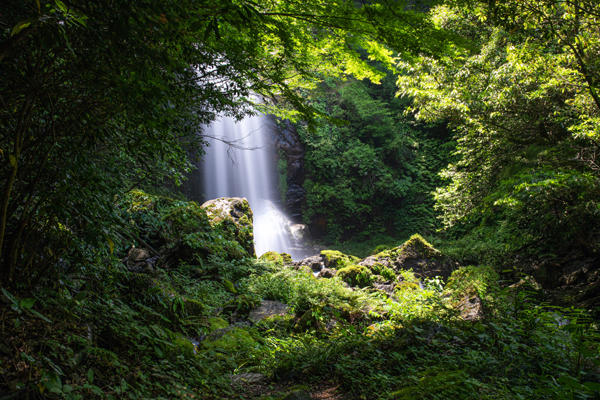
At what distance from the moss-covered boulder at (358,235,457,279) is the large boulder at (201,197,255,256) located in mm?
3954

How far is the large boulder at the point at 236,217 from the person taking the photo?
942cm

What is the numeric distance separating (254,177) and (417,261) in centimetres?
1287

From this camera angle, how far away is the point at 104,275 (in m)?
2.78

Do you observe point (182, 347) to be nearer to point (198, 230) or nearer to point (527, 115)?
point (198, 230)

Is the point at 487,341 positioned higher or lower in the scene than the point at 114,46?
lower

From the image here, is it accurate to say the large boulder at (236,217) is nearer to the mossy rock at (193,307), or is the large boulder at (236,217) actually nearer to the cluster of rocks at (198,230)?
the cluster of rocks at (198,230)

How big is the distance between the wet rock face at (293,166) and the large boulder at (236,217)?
8631 mm

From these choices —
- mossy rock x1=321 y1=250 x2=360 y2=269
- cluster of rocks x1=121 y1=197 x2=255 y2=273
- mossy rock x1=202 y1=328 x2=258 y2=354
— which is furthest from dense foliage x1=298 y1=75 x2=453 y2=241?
mossy rock x1=202 y1=328 x2=258 y2=354

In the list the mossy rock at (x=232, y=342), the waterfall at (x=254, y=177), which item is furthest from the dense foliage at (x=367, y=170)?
the mossy rock at (x=232, y=342)

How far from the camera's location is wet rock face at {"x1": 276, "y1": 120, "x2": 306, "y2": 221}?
19.5 meters

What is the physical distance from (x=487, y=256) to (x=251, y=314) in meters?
6.99

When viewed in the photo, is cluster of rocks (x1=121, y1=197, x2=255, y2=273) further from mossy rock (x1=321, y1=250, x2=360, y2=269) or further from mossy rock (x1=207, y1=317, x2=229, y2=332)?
mossy rock (x1=321, y1=250, x2=360, y2=269)

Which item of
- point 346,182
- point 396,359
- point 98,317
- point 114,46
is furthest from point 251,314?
point 346,182

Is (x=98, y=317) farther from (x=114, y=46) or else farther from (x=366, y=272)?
(x=366, y=272)
